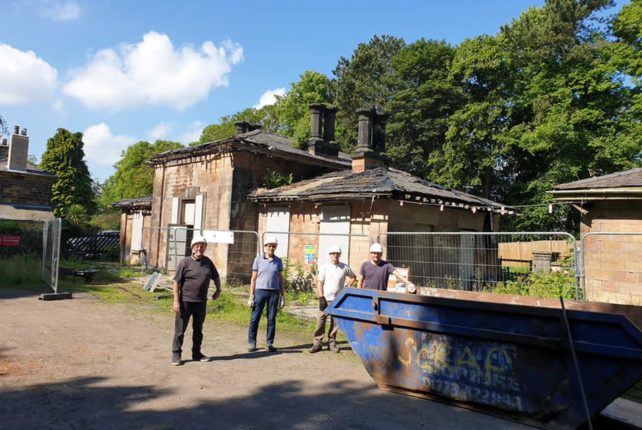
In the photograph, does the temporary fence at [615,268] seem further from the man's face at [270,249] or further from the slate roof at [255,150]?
the slate roof at [255,150]

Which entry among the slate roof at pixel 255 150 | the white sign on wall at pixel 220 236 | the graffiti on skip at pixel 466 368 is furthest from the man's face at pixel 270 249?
the slate roof at pixel 255 150

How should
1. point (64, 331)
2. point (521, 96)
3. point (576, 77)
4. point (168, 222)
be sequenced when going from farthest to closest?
1. point (521, 96)
2. point (576, 77)
3. point (168, 222)
4. point (64, 331)

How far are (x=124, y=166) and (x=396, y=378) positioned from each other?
56560 mm

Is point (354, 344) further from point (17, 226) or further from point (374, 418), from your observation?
point (17, 226)

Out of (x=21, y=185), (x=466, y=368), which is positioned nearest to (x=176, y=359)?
(x=466, y=368)

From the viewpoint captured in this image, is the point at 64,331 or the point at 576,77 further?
the point at 576,77

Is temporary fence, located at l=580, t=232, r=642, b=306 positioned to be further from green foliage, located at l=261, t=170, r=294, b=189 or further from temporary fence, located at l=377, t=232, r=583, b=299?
green foliage, located at l=261, t=170, r=294, b=189

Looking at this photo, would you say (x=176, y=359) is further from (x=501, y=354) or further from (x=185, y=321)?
(x=501, y=354)

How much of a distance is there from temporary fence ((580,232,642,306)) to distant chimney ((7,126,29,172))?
2620cm

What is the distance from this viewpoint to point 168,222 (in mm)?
19594

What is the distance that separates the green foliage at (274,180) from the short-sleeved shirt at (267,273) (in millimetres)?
9930

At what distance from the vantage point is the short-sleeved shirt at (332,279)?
294 inches

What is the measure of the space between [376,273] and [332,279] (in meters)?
0.81

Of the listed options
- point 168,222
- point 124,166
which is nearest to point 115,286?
point 168,222
